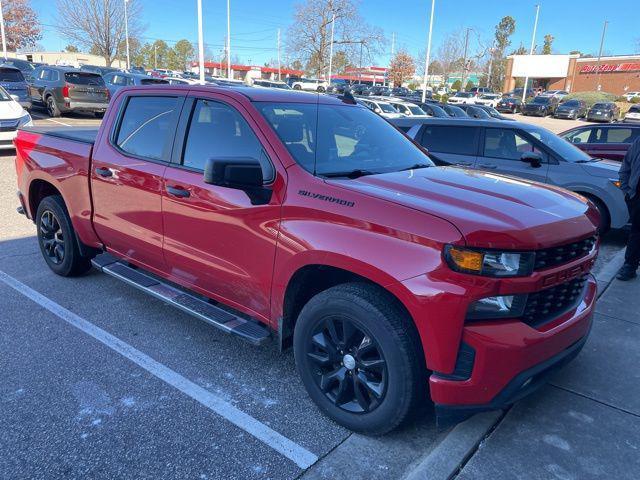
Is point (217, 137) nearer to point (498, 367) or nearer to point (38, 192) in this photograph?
point (498, 367)

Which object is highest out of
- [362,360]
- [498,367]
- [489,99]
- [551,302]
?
[489,99]

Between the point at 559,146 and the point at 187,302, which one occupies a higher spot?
the point at 559,146

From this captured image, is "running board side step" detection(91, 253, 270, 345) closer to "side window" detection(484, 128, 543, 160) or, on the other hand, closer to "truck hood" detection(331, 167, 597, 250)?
"truck hood" detection(331, 167, 597, 250)

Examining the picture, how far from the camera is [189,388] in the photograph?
10.8 ft

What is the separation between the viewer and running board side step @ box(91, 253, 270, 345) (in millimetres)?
3256

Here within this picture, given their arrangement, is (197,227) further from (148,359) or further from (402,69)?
(402,69)

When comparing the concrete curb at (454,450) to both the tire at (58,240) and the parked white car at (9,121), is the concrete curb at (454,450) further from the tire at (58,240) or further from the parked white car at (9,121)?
the parked white car at (9,121)

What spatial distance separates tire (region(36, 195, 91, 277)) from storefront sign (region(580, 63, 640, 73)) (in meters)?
80.0

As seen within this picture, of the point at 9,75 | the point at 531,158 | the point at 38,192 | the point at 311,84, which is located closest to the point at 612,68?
the point at 311,84

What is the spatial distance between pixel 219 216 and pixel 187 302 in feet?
2.46

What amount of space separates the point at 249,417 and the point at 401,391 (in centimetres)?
97

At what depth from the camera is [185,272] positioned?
377 centimetres

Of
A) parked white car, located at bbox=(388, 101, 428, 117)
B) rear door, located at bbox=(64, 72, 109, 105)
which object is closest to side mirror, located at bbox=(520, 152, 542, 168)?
parked white car, located at bbox=(388, 101, 428, 117)

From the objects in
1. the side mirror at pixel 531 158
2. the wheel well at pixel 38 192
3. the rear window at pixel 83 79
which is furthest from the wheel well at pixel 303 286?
the rear window at pixel 83 79
